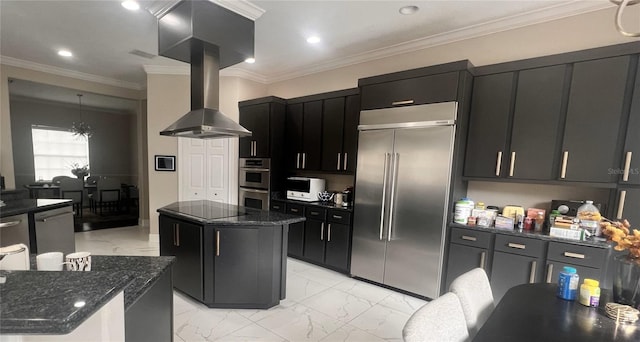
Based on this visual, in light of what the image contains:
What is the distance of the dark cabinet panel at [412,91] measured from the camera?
2.76m

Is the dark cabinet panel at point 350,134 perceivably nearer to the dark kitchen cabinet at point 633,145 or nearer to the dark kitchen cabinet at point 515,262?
the dark kitchen cabinet at point 515,262

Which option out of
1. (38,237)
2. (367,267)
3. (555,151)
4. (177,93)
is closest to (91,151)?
(177,93)

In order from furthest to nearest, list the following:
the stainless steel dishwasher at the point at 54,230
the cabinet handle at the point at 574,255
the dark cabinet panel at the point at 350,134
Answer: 1. the dark cabinet panel at the point at 350,134
2. the stainless steel dishwasher at the point at 54,230
3. the cabinet handle at the point at 574,255

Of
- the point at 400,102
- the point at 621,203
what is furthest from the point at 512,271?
the point at 400,102

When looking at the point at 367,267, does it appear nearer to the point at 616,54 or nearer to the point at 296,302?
the point at 296,302

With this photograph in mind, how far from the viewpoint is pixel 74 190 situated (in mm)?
6656

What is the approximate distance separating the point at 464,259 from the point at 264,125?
3.27 m

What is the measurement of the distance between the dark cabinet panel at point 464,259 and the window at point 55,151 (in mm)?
8162

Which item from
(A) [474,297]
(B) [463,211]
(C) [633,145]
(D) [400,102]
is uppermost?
(D) [400,102]

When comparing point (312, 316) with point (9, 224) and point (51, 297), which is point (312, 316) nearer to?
point (51, 297)

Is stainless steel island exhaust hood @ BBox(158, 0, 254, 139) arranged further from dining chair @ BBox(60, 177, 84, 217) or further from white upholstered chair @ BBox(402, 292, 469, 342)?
dining chair @ BBox(60, 177, 84, 217)

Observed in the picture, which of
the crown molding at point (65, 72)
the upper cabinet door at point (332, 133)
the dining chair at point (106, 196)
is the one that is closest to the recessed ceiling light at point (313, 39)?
the upper cabinet door at point (332, 133)

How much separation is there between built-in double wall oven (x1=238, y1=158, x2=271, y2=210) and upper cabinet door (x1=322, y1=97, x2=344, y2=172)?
3.15 feet

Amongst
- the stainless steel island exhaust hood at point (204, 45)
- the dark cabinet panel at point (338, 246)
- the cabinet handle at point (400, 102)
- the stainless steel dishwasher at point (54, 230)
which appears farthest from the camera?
the dark cabinet panel at point (338, 246)
